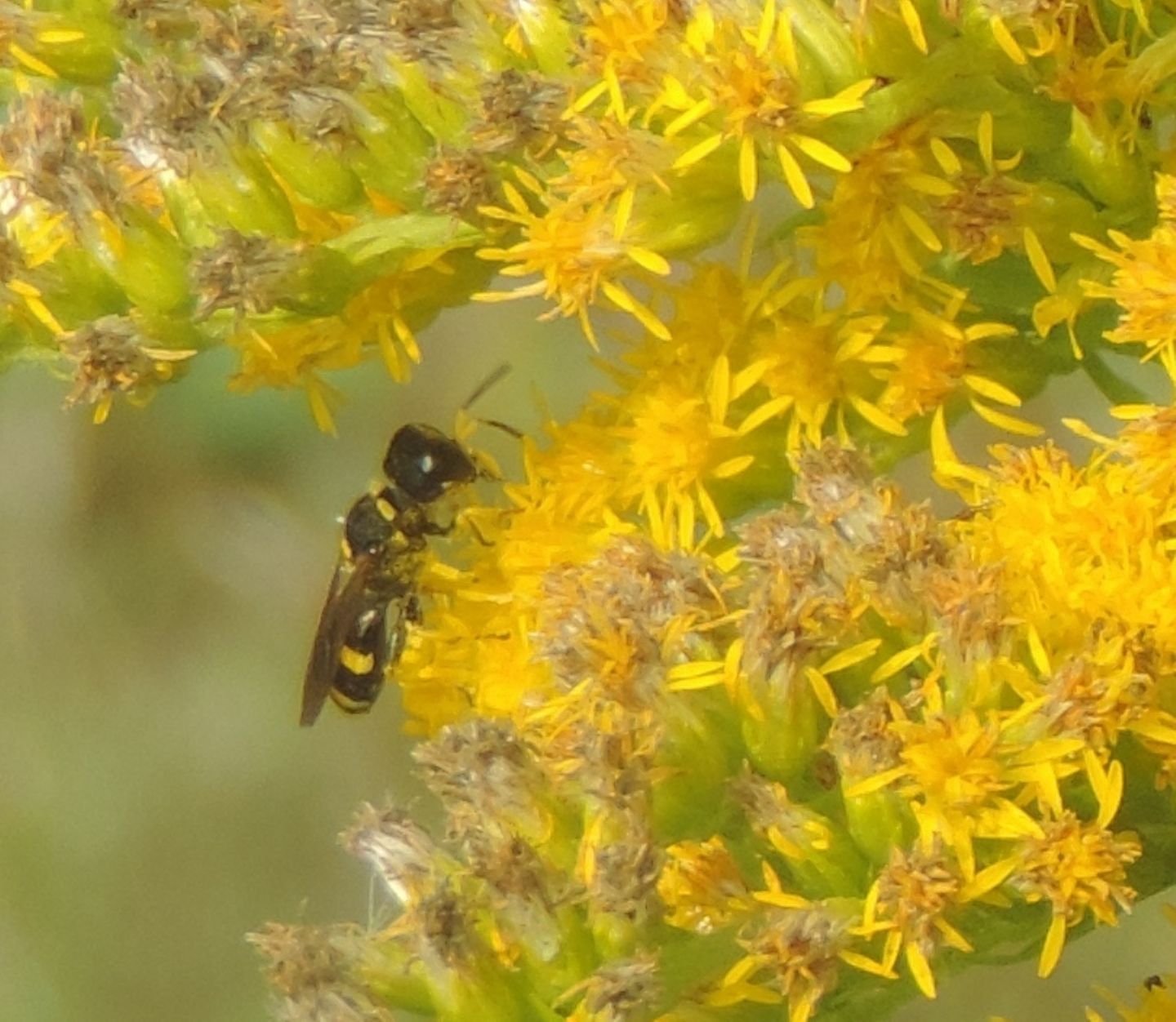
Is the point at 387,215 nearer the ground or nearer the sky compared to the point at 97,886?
nearer the sky

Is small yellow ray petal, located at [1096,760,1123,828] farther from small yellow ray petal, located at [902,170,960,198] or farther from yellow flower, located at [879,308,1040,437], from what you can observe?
small yellow ray petal, located at [902,170,960,198]

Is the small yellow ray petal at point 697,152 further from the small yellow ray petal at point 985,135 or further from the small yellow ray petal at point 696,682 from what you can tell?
the small yellow ray petal at point 696,682

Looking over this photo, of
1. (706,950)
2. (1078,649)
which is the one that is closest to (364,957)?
(706,950)

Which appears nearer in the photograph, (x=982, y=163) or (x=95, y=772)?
(x=982, y=163)

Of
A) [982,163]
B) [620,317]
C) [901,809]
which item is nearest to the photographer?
[901,809]

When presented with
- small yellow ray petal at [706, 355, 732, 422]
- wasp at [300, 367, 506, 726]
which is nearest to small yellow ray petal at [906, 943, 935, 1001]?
small yellow ray petal at [706, 355, 732, 422]

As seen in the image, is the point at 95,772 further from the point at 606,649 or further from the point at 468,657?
the point at 606,649

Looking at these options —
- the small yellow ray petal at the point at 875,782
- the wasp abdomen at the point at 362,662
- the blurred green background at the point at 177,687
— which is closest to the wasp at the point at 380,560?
the wasp abdomen at the point at 362,662

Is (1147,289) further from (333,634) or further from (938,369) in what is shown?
(333,634)
